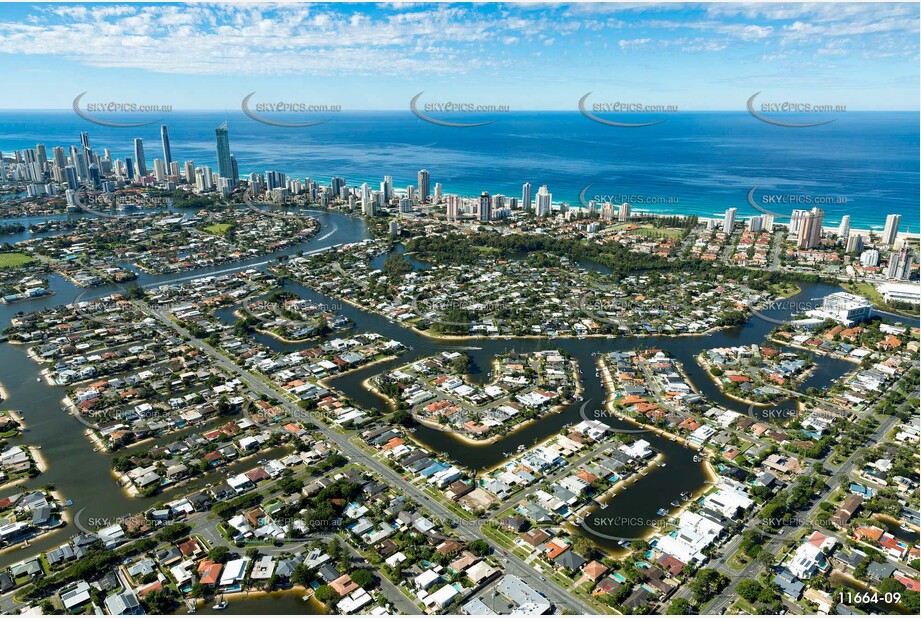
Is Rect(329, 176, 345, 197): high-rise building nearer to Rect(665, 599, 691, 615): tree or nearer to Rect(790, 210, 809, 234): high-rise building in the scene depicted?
Rect(790, 210, 809, 234): high-rise building

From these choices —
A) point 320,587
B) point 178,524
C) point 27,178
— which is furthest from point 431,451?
point 27,178

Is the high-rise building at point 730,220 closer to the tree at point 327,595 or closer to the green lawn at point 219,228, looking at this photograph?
the green lawn at point 219,228

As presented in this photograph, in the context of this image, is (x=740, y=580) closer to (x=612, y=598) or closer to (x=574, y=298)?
(x=612, y=598)

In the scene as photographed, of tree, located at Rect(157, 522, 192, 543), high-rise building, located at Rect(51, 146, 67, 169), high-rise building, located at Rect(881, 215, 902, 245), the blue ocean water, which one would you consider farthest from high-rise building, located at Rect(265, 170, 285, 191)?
high-rise building, located at Rect(881, 215, 902, 245)

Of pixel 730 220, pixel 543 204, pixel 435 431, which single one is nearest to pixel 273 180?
pixel 543 204

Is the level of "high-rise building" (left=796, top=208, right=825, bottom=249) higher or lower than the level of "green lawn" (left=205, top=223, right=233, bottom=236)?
higher
